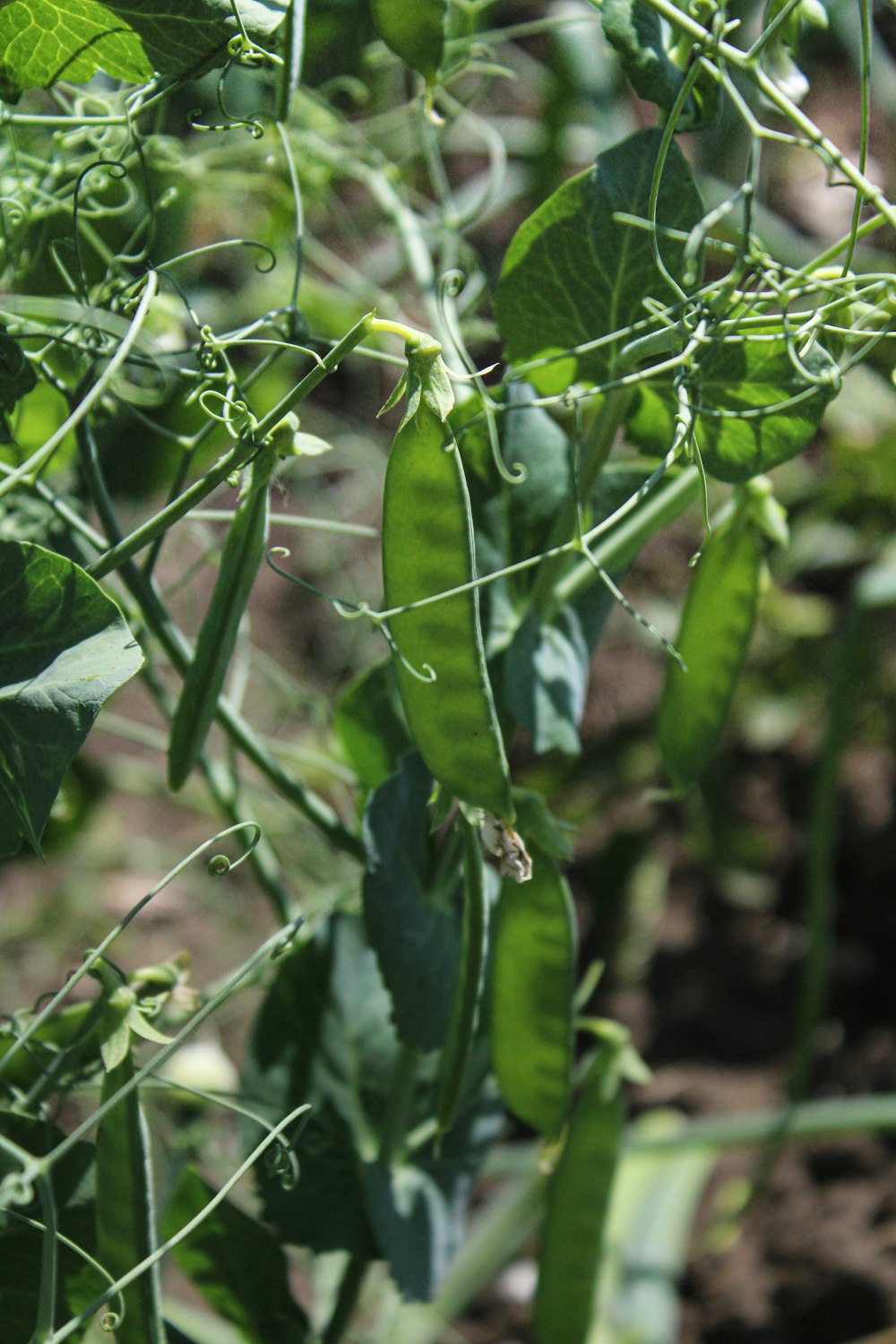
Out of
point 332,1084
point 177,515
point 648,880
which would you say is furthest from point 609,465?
point 648,880

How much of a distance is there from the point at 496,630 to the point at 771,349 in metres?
0.17

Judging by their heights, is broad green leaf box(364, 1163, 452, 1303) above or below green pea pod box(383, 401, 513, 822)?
below

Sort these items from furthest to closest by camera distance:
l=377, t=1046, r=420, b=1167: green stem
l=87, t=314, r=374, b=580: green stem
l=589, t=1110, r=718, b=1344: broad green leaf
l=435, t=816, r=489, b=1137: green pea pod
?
l=589, t=1110, r=718, b=1344: broad green leaf
l=377, t=1046, r=420, b=1167: green stem
l=435, t=816, r=489, b=1137: green pea pod
l=87, t=314, r=374, b=580: green stem

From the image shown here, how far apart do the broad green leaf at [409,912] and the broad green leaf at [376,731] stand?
0.06 m

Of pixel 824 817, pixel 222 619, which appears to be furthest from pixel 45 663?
pixel 824 817

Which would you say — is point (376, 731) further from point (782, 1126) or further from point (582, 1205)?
A: point (782, 1126)

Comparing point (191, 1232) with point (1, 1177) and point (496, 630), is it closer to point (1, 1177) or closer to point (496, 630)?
point (1, 1177)

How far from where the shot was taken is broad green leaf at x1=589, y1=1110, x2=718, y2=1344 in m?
0.96

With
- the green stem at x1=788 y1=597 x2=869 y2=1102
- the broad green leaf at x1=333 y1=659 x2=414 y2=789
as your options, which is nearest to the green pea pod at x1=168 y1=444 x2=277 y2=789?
the broad green leaf at x1=333 y1=659 x2=414 y2=789

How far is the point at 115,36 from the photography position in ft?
1.43

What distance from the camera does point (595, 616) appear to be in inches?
22.5

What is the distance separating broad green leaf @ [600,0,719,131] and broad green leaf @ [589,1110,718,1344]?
0.84 m

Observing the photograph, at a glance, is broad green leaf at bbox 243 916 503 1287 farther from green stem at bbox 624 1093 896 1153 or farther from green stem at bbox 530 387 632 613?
green stem at bbox 624 1093 896 1153

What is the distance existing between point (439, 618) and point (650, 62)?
21 centimetres
